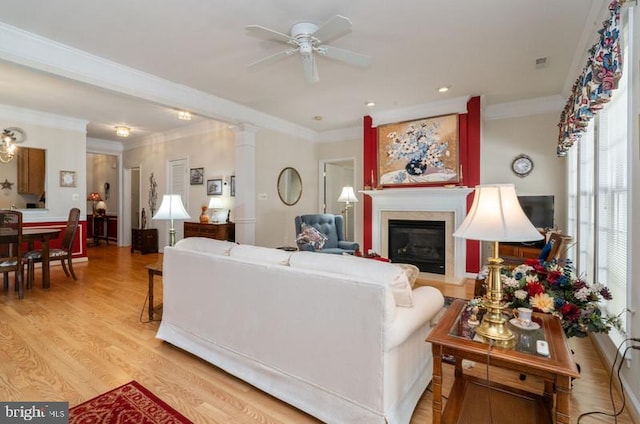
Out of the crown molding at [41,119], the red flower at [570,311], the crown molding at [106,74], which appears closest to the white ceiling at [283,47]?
the crown molding at [106,74]

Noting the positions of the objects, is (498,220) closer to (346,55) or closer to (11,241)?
(346,55)

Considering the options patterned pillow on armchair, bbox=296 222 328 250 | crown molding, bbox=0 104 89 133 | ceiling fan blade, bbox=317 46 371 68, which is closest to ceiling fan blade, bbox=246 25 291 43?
ceiling fan blade, bbox=317 46 371 68

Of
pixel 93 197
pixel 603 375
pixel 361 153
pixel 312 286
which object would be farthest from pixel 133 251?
pixel 603 375

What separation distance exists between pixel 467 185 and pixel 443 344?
3646mm

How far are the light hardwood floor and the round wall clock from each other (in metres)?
2.67

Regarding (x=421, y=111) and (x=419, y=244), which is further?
(x=419, y=244)

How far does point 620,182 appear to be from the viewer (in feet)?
7.11

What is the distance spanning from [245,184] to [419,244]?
299 centimetres

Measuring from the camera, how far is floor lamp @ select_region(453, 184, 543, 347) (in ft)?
4.43

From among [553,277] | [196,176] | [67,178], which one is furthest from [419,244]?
[67,178]

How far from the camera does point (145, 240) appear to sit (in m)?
6.75

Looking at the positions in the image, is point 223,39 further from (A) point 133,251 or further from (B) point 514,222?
(A) point 133,251

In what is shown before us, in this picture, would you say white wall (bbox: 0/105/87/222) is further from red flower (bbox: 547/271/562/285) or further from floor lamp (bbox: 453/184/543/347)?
red flower (bbox: 547/271/562/285)

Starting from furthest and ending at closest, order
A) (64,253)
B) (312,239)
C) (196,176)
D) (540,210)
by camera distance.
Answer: (196,176) < (64,253) < (540,210) < (312,239)
